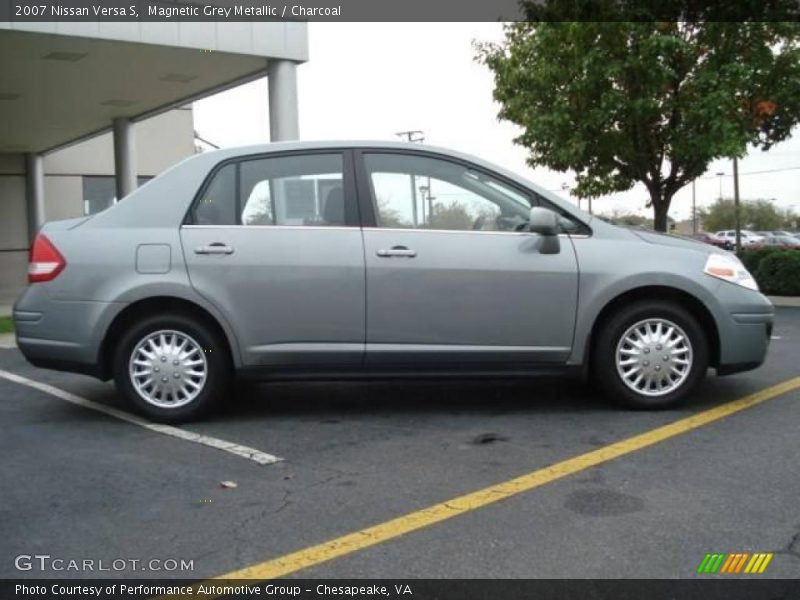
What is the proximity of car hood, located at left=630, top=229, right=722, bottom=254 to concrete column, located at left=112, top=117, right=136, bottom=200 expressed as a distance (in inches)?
622

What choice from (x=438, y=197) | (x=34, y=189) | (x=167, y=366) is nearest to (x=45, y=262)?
(x=167, y=366)

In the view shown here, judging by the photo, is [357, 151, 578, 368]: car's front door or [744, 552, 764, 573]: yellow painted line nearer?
[744, 552, 764, 573]: yellow painted line

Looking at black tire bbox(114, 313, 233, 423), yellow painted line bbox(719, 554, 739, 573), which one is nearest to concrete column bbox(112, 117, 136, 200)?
black tire bbox(114, 313, 233, 423)

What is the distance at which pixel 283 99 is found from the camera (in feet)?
44.0

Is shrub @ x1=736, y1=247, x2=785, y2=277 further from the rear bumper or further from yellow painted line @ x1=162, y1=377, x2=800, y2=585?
the rear bumper

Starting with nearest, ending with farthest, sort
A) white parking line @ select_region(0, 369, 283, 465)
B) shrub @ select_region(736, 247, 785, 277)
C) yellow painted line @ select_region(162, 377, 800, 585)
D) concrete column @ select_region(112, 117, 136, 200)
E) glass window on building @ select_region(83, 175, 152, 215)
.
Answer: yellow painted line @ select_region(162, 377, 800, 585) → white parking line @ select_region(0, 369, 283, 465) → shrub @ select_region(736, 247, 785, 277) → concrete column @ select_region(112, 117, 136, 200) → glass window on building @ select_region(83, 175, 152, 215)

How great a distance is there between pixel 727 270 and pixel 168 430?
12.4 feet

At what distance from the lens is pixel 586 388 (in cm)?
614

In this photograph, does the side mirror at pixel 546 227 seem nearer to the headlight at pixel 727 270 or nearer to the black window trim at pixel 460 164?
the black window trim at pixel 460 164

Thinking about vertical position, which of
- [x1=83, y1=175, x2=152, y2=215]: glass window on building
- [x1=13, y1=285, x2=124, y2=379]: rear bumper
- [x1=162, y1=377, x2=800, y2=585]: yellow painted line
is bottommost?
[x1=162, y1=377, x2=800, y2=585]: yellow painted line

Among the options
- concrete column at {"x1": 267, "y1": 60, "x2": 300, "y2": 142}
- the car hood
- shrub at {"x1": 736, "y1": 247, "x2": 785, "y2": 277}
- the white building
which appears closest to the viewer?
the car hood

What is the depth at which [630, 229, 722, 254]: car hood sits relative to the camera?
5430 millimetres

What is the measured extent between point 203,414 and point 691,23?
34.2 feet

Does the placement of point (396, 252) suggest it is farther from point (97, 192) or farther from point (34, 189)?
point (34, 189)
